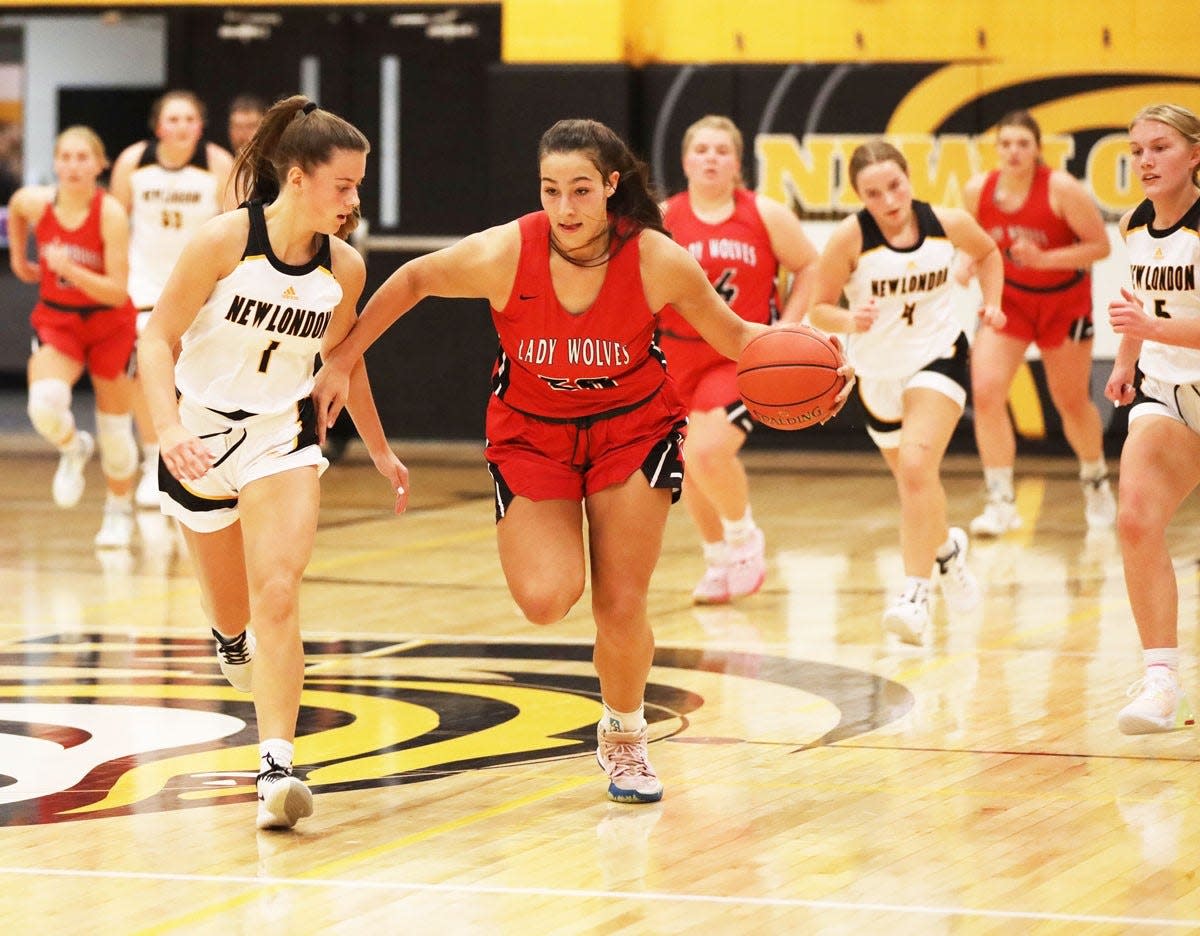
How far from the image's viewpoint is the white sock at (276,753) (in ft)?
15.9

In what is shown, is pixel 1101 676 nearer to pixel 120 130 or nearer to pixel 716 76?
pixel 716 76

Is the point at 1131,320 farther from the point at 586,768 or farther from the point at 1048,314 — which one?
the point at 1048,314

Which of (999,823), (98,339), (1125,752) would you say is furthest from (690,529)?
(999,823)

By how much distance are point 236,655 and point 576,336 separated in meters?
1.46

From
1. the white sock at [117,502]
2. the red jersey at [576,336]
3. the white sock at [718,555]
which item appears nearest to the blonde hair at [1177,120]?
the red jersey at [576,336]

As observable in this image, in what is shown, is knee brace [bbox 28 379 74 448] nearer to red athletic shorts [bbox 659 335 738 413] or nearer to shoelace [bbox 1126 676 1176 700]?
red athletic shorts [bbox 659 335 738 413]

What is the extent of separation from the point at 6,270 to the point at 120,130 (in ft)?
5.05

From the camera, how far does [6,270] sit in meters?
18.5

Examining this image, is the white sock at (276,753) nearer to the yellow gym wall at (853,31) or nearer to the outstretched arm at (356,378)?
the outstretched arm at (356,378)

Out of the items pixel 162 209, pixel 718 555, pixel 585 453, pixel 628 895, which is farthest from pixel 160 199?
pixel 628 895

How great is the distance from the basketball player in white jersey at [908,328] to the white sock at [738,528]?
831 millimetres

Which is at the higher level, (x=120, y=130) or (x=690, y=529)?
(x=120, y=130)

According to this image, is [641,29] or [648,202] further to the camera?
[641,29]

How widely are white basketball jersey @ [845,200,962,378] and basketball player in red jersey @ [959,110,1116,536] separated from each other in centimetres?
283
